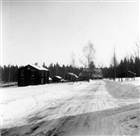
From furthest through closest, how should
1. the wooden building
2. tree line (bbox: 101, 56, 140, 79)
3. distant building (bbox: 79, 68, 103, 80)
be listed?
the wooden building, distant building (bbox: 79, 68, 103, 80), tree line (bbox: 101, 56, 140, 79)

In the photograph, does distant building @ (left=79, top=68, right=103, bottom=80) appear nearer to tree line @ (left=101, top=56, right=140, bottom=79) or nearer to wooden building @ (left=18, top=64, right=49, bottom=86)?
tree line @ (left=101, top=56, right=140, bottom=79)

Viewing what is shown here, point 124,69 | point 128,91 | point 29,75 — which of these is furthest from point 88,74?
point 124,69

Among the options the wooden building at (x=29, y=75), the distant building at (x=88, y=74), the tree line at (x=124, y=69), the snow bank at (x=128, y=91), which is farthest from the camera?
the wooden building at (x=29, y=75)

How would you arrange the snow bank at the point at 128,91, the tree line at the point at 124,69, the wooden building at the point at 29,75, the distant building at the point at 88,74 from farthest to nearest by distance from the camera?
the wooden building at the point at 29,75
the distant building at the point at 88,74
the tree line at the point at 124,69
the snow bank at the point at 128,91

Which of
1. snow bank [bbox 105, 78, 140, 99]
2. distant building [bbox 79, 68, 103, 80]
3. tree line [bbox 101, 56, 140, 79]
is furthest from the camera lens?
distant building [bbox 79, 68, 103, 80]

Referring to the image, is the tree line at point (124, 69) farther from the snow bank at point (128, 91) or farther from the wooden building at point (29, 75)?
the wooden building at point (29, 75)

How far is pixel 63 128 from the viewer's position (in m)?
5.11

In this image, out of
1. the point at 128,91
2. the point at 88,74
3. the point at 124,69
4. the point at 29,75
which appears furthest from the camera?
the point at 124,69

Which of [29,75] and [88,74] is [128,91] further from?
[29,75]

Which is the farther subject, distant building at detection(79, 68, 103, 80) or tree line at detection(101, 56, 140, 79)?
distant building at detection(79, 68, 103, 80)

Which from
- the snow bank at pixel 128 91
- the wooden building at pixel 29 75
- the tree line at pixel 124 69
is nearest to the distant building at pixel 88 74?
the tree line at pixel 124 69

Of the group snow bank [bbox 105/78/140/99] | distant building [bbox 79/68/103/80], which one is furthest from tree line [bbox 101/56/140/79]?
snow bank [bbox 105/78/140/99]

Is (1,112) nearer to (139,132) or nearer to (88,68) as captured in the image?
(139,132)

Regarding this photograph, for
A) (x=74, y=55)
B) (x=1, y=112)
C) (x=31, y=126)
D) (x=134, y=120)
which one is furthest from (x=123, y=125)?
(x=74, y=55)
